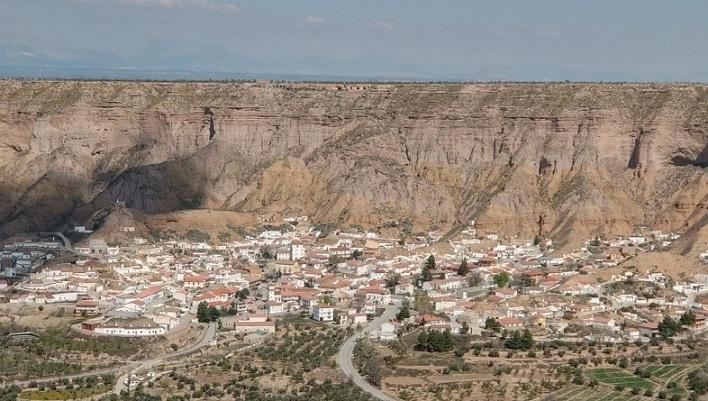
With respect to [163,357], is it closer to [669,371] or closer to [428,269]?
[669,371]

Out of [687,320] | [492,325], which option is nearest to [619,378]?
[492,325]

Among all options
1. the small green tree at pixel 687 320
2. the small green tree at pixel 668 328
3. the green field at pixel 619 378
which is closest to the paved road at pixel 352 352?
the green field at pixel 619 378

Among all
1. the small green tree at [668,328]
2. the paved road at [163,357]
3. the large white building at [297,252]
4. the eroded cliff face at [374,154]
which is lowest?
the paved road at [163,357]

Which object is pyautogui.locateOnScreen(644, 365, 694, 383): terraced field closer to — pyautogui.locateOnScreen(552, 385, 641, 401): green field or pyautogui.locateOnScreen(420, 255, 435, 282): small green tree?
pyautogui.locateOnScreen(552, 385, 641, 401): green field

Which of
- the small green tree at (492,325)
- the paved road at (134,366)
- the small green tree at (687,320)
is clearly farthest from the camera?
the small green tree at (687,320)

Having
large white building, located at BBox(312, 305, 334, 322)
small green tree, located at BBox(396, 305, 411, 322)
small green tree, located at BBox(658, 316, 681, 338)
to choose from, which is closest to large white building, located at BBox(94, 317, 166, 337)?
large white building, located at BBox(312, 305, 334, 322)

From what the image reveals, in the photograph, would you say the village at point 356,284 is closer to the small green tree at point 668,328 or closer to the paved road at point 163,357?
the small green tree at point 668,328
